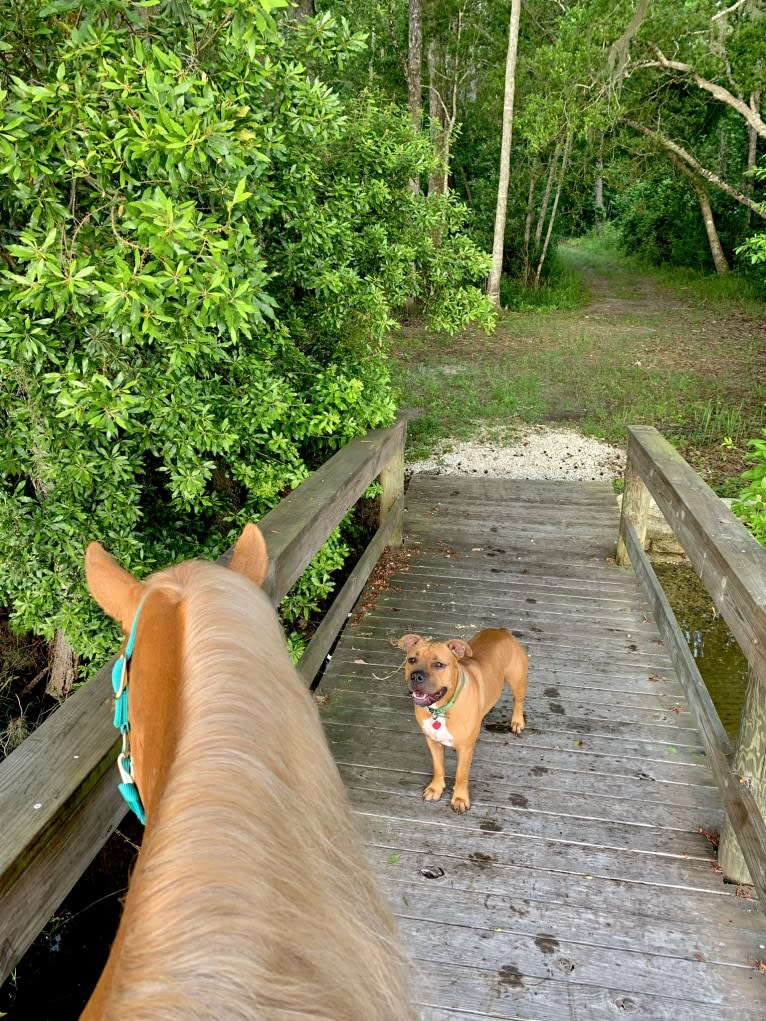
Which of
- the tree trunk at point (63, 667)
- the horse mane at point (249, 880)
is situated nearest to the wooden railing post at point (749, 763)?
the horse mane at point (249, 880)

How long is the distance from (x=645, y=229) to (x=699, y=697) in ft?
82.5

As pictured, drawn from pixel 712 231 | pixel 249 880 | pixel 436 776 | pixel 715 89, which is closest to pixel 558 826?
pixel 436 776

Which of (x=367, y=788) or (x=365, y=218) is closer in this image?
(x=367, y=788)

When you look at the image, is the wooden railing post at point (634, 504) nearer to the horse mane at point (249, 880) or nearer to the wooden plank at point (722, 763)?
the wooden plank at point (722, 763)

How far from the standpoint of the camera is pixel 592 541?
5352 millimetres

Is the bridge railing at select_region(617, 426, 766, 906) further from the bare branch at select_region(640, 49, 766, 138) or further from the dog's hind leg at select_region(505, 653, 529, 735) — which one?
the bare branch at select_region(640, 49, 766, 138)

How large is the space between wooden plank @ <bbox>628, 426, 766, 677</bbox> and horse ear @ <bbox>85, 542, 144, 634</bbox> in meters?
1.69

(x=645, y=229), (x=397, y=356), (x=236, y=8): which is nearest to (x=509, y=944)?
(x=236, y=8)

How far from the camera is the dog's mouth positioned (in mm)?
2512

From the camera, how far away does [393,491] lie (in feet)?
16.7

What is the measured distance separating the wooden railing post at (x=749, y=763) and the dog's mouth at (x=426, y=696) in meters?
1.00

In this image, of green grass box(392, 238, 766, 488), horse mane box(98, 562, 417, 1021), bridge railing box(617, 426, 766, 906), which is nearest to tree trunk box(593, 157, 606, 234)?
green grass box(392, 238, 766, 488)

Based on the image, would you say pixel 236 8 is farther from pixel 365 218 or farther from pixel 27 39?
pixel 365 218

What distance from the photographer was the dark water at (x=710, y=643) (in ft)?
14.0
